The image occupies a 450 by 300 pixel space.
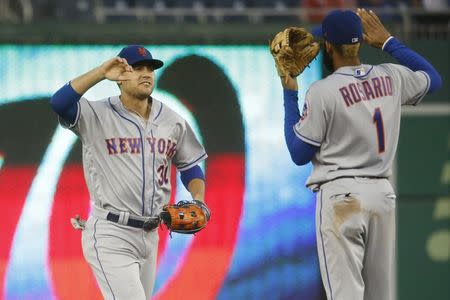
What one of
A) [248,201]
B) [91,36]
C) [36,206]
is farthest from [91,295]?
[91,36]

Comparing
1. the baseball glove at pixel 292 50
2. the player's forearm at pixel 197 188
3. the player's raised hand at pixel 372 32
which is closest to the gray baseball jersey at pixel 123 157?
the player's forearm at pixel 197 188

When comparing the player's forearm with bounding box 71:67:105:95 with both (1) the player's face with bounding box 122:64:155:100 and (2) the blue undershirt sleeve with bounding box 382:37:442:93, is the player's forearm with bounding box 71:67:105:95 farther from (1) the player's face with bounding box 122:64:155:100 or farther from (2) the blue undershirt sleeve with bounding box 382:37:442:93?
(2) the blue undershirt sleeve with bounding box 382:37:442:93

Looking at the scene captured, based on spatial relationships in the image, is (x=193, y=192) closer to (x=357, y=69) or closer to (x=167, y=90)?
(x=357, y=69)

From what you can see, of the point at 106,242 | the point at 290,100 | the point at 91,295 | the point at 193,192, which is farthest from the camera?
the point at 91,295

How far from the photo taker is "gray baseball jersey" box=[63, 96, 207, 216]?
5.67 metres

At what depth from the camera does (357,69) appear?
5.08m

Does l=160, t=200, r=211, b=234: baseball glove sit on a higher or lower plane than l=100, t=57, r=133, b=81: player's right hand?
lower

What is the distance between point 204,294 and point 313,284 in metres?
0.88

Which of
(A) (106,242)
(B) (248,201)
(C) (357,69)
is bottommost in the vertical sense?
(B) (248,201)

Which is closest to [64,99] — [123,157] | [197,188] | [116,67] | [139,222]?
[116,67]

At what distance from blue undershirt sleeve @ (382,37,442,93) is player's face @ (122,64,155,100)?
132cm

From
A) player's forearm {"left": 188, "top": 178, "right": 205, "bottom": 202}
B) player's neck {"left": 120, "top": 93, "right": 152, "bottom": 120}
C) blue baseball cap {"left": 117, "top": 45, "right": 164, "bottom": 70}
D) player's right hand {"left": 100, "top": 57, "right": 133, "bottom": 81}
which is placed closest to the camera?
player's right hand {"left": 100, "top": 57, "right": 133, "bottom": 81}

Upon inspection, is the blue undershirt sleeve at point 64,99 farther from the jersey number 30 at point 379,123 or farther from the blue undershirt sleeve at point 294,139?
the jersey number 30 at point 379,123

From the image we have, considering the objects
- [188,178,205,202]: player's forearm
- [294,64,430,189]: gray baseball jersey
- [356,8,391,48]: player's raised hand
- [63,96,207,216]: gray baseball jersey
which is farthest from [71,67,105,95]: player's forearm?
[356,8,391,48]: player's raised hand
